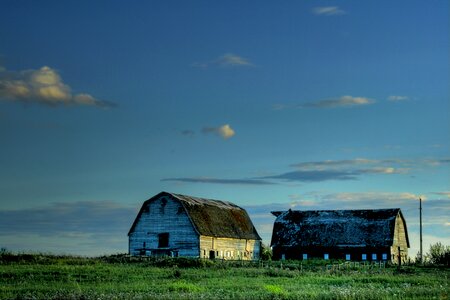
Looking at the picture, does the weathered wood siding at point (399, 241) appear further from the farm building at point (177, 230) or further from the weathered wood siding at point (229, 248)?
the farm building at point (177, 230)

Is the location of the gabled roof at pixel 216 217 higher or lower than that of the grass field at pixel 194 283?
higher

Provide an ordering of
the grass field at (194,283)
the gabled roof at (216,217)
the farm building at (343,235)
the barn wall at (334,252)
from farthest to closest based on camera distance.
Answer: the farm building at (343,235), the barn wall at (334,252), the gabled roof at (216,217), the grass field at (194,283)

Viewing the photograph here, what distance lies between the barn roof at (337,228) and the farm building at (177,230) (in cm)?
653

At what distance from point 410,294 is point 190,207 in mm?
39573

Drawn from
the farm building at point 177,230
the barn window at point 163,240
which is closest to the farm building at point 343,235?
the farm building at point 177,230

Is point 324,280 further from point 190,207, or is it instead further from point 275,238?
point 275,238

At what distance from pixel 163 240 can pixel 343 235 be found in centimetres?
1724

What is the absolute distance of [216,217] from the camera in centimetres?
6869

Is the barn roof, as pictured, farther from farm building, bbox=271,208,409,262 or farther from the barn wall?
the barn wall

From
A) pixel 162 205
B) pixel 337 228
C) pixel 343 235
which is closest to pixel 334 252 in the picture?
pixel 343 235

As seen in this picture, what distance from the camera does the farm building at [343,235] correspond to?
2628 inches

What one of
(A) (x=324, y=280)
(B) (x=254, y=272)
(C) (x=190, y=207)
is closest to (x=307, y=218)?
(C) (x=190, y=207)

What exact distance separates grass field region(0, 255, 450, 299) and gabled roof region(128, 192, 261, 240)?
1342cm

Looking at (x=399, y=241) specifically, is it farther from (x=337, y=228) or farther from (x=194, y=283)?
(x=194, y=283)
